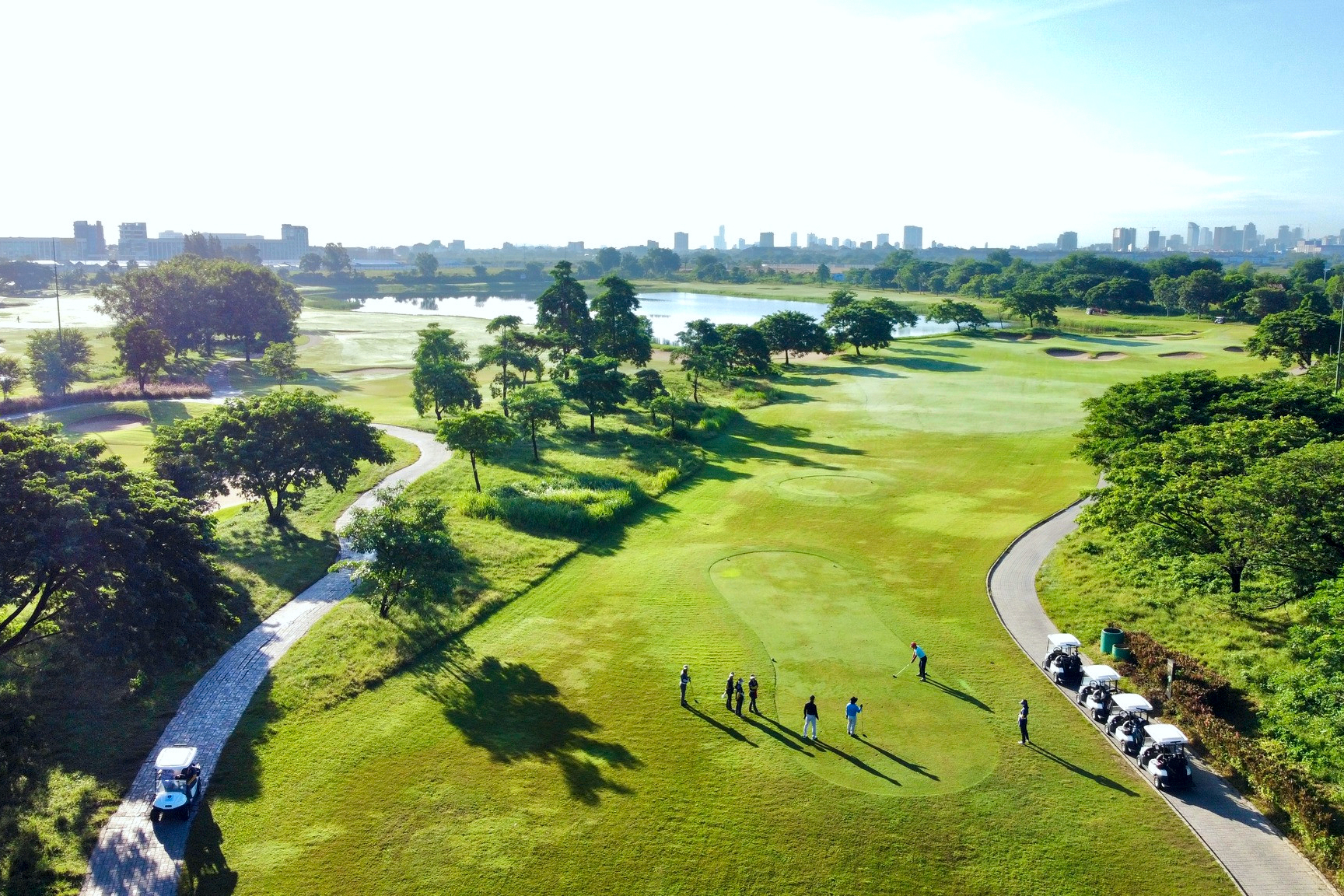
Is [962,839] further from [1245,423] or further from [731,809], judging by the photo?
[1245,423]

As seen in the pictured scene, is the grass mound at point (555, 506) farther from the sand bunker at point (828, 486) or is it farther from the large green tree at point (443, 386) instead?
the large green tree at point (443, 386)

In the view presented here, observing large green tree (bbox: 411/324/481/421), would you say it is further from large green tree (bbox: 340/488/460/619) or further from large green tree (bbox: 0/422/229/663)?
large green tree (bbox: 0/422/229/663)

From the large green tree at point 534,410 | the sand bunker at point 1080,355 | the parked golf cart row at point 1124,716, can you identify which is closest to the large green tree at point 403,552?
the parked golf cart row at point 1124,716

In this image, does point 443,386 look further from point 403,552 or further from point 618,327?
point 403,552

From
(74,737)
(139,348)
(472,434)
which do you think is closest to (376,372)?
(139,348)

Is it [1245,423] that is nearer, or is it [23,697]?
[23,697]

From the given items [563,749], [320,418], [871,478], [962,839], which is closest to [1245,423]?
[871,478]
